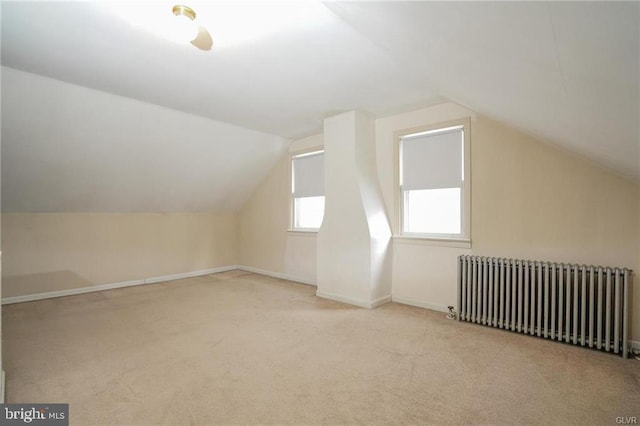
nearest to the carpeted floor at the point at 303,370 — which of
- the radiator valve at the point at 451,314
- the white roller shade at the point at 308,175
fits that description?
the radiator valve at the point at 451,314

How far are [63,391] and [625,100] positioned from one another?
3.66 metres

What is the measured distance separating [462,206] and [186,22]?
3.33m

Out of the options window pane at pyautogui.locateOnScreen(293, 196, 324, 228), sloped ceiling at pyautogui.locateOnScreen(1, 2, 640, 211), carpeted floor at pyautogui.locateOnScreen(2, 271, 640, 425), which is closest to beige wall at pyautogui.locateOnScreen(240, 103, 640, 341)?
sloped ceiling at pyautogui.locateOnScreen(1, 2, 640, 211)

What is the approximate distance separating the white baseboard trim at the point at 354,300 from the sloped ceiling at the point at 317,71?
2.55 metres

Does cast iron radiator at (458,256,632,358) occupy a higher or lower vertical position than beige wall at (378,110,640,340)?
lower

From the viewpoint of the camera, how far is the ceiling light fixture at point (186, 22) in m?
1.92

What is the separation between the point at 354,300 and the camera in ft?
13.4

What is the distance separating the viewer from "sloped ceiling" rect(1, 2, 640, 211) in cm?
119

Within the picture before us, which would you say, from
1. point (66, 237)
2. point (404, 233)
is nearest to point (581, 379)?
point (404, 233)

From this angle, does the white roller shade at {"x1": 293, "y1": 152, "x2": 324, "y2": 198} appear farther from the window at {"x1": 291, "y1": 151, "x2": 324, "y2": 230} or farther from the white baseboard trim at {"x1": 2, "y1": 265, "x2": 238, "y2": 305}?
the white baseboard trim at {"x1": 2, "y1": 265, "x2": 238, "y2": 305}

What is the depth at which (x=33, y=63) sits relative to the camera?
9.18 ft

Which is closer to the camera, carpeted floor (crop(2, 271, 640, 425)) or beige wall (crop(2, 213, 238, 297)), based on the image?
carpeted floor (crop(2, 271, 640, 425))

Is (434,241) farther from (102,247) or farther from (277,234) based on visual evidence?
(102,247)

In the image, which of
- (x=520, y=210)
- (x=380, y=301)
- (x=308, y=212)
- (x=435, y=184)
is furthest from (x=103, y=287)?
(x=520, y=210)
